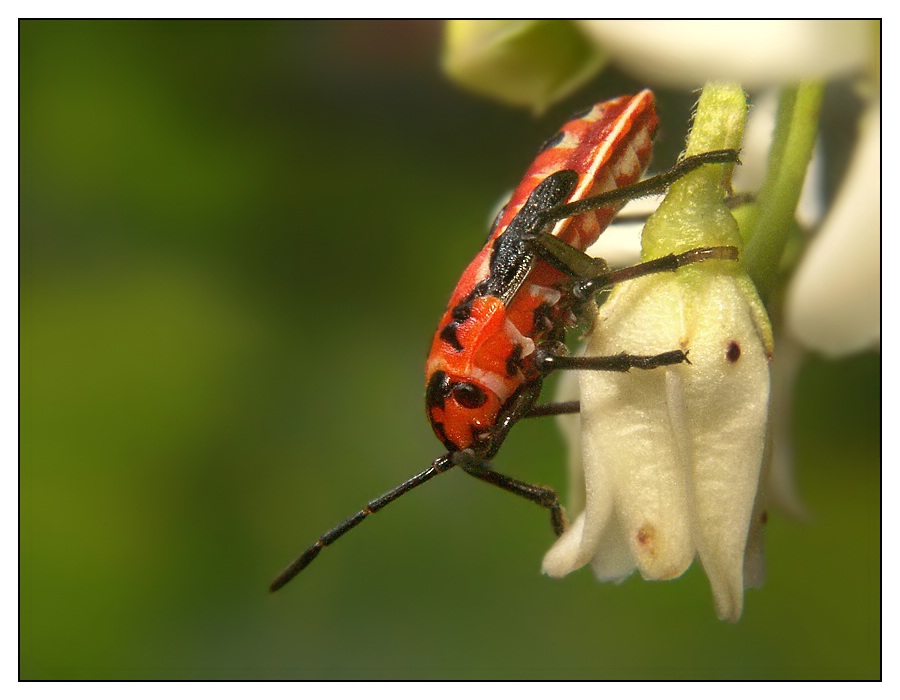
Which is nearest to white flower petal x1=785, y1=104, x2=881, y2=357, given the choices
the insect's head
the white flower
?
the white flower

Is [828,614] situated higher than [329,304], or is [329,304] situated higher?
[329,304]

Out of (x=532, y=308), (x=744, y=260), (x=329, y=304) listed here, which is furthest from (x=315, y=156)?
(x=744, y=260)

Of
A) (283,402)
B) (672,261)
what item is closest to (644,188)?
(672,261)

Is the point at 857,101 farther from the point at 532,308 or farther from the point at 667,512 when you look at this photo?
the point at 667,512

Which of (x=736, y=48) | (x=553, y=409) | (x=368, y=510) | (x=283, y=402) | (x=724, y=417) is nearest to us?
(x=724, y=417)

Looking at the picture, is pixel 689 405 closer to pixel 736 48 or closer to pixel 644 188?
pixel 644 188

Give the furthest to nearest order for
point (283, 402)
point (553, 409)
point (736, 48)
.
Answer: point (283, 402)
point (553, 409)
point (736, 48)
